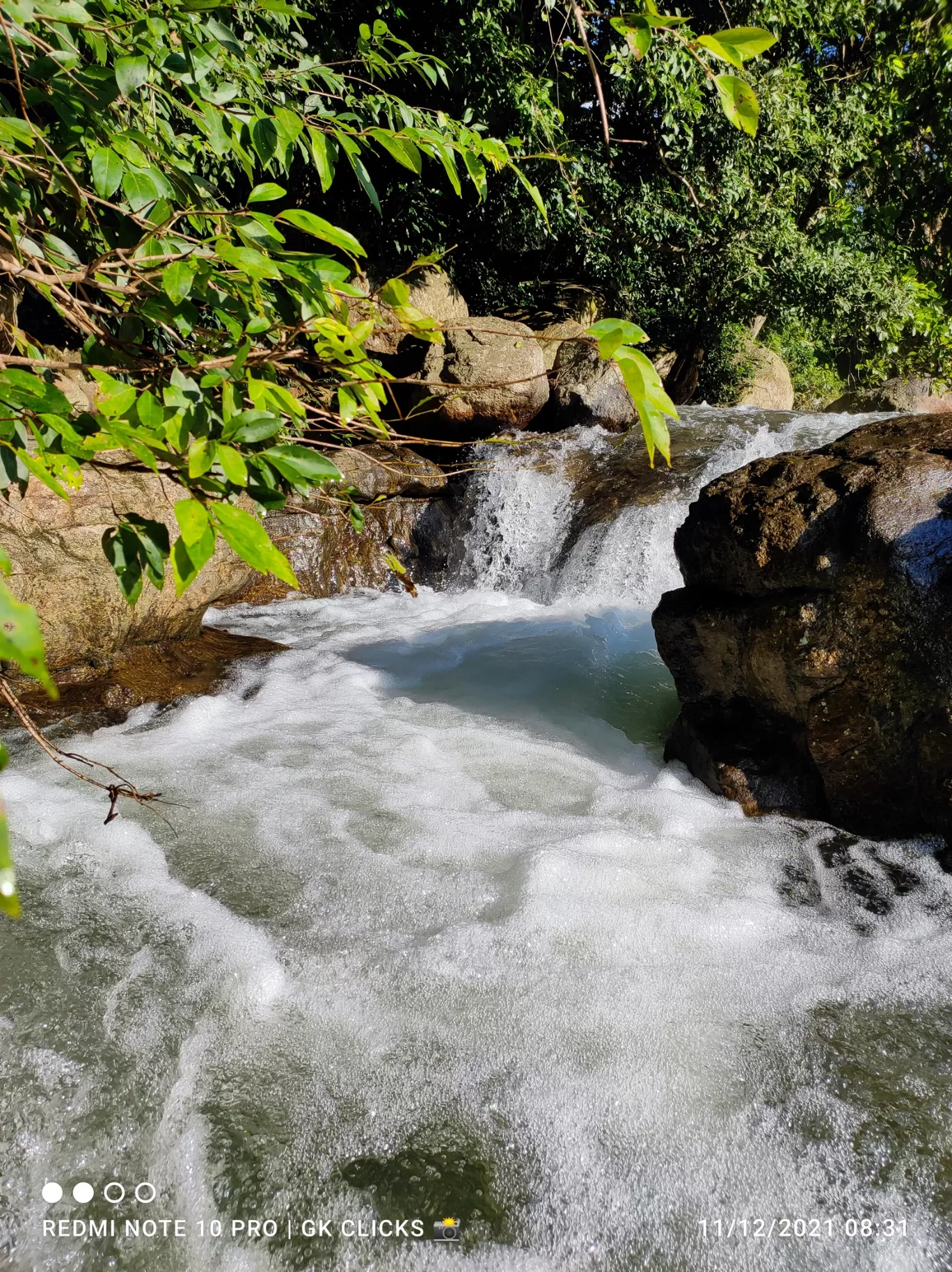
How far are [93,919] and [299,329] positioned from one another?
2.44 meters

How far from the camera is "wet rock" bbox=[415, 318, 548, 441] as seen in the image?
1051 centimetres

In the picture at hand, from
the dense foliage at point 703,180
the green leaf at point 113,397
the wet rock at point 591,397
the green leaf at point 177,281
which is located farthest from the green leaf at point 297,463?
the dense foliage at point 703,180

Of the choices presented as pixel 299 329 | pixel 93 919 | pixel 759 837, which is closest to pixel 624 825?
pixel 759 837

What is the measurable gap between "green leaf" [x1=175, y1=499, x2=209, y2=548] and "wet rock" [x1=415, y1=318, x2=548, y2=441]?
9651 mm

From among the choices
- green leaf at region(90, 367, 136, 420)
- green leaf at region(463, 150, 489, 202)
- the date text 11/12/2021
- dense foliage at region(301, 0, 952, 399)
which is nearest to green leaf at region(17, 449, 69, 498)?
green leaf at region(90, 367, 136, 420)

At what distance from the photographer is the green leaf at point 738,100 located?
111 centimetres

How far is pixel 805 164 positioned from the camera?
13062 mm

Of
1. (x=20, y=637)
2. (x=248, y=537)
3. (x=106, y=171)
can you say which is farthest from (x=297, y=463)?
(x=106, y=171)

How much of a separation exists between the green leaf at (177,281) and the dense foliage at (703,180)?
33.6 ft

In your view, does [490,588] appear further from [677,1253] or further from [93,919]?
[677,1253]

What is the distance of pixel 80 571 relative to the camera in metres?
5.20

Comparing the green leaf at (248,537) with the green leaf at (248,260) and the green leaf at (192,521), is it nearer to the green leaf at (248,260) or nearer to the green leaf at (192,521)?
the green leaf at (192,521)

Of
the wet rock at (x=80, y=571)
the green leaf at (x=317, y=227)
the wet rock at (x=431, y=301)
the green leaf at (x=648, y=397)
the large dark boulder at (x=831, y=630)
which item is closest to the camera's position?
the green leaf at (x=648, y=397)

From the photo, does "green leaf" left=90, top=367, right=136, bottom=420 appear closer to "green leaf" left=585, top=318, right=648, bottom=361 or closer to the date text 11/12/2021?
"green leaf" left=585, top=318, right=648, bottom=361
